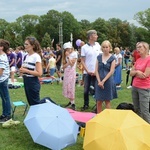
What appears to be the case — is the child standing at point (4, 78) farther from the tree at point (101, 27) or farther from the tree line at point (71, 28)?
the tree at point (101, 27)

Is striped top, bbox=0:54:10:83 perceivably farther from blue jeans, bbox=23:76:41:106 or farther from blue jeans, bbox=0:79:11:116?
blue jeans, bbox=23:76:41:106

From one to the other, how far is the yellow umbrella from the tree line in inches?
2785

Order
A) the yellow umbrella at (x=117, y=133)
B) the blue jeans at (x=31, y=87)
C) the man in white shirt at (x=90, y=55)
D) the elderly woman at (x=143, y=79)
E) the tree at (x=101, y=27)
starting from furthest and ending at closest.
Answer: the tree at (x=101, y=27)
the man in white shirt at (x=90, y=55)
the blue jeans at (x=31, y=87)
the elderly woman at (x=143, y=79)
the yellow umbrella at (x=117, y=133)

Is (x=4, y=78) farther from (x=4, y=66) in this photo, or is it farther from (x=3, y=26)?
(x=3, y=26)

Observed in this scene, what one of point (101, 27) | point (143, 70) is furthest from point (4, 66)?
point (101, 27)

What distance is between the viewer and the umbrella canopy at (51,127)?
4207 mm

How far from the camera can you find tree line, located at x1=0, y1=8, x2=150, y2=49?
255 ft

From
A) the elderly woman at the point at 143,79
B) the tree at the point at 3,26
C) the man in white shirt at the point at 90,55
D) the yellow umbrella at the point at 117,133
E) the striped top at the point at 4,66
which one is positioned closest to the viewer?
the yellow umbrella at the point at 117,133

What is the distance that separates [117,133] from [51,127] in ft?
3.51

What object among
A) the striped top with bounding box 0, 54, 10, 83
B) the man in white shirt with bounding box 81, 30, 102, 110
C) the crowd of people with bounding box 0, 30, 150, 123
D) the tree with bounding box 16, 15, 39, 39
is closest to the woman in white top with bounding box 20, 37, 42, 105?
the crowd of people with bounding box 0, 30, 150, 123

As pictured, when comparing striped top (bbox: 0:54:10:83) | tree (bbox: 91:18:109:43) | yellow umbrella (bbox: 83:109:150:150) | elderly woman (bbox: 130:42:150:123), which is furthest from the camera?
tree (bbox: 91:18:109:43)

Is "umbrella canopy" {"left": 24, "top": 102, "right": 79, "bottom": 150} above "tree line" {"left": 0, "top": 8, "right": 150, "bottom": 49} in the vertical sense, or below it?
below

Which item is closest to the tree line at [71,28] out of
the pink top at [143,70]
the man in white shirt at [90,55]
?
the man in white shirt at [90,55]

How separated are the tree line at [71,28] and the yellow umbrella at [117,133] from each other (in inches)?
2785
